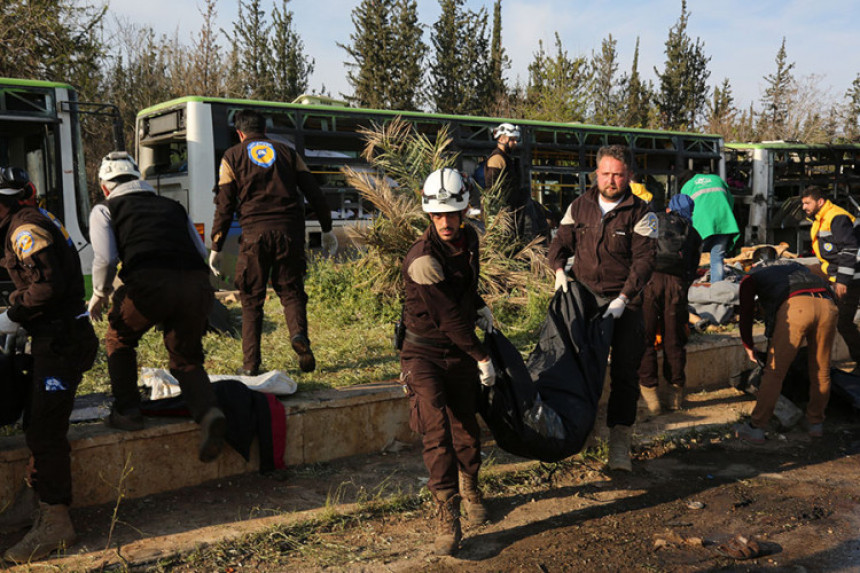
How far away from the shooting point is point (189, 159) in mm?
10414

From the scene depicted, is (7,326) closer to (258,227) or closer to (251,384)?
(251,384)

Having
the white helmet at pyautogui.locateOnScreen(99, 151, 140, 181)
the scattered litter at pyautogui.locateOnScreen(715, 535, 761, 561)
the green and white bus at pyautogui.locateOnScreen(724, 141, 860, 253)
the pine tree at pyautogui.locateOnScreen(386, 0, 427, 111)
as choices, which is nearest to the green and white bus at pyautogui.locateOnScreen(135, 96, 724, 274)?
the white helmet at pyautogui.locateOnScreen(99, 151, 140, 181)

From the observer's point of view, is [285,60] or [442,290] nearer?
[442,290]

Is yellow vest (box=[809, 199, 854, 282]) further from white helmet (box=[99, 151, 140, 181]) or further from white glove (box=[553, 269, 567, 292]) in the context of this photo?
white helmet (box=[99, 151, 140, 181])

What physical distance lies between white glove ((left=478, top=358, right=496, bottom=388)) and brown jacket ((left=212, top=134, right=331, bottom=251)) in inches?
94.2

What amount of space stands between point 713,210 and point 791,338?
4.24 meters

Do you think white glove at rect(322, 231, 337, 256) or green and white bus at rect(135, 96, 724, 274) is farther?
white glove at rect(322, 231, 337, 256)

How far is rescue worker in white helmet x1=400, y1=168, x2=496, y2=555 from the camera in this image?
3.75 meters

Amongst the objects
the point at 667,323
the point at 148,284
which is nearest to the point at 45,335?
the point at 148,284

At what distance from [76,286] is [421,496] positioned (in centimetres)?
227

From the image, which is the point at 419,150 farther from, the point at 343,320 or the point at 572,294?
the point at 572,294

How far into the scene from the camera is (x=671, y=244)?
6160 millimetres

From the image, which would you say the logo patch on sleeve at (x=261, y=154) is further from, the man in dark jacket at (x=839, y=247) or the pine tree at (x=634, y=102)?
the pine tree at (x=634, y=102)

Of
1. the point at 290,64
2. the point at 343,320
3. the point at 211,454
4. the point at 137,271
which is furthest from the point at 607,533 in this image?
the point at 290,64
